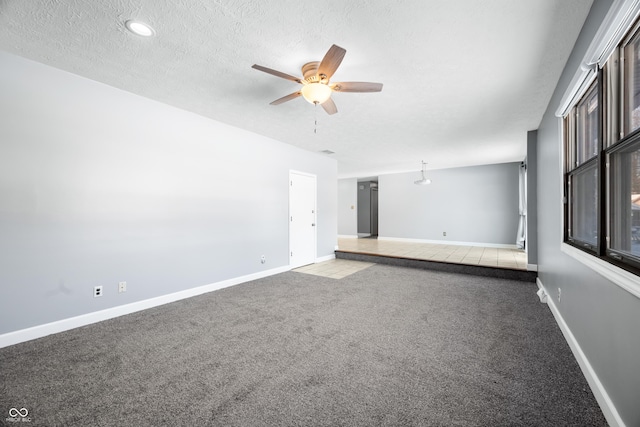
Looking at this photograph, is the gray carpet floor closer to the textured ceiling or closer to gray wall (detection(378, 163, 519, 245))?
the textured ceiling

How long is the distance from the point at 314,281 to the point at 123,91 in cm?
359

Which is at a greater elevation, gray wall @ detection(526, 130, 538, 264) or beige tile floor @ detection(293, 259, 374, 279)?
gray wall @ detection(526, 130, 538, 264)

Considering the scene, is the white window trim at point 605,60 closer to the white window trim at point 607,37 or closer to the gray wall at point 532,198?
the white window trim at point 607,37

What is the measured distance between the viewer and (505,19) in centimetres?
184

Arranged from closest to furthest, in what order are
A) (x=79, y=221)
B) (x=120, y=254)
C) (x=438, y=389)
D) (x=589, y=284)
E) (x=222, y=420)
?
(x=222, y=420)
(x=438, y=389)
(x=589, y=284)
(x=79, y=221)
(x=120, y=254)

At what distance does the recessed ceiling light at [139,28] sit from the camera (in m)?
1.90

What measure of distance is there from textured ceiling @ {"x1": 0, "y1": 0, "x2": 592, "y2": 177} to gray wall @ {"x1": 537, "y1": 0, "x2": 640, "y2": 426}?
0.30 m

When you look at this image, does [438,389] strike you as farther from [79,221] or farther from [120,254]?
[79,221]

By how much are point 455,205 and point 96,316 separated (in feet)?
27.1

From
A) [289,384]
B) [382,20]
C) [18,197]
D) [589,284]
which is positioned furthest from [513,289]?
[18,197]

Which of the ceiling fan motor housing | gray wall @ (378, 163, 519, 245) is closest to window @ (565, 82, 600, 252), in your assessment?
the ceiling fan motor housing

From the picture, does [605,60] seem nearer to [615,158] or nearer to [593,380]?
[615,158]

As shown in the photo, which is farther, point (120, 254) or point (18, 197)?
point (120, 254)

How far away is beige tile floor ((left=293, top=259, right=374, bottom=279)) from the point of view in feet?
15.9
